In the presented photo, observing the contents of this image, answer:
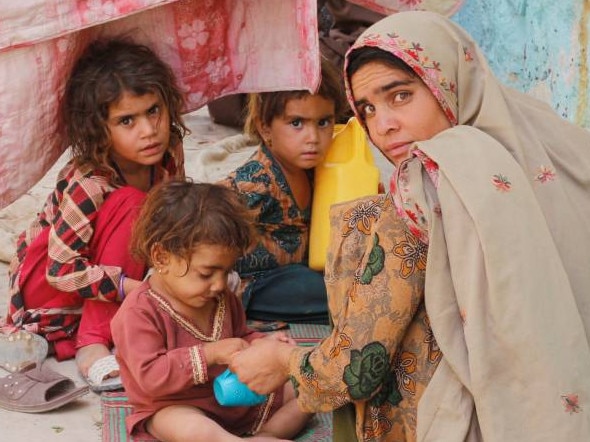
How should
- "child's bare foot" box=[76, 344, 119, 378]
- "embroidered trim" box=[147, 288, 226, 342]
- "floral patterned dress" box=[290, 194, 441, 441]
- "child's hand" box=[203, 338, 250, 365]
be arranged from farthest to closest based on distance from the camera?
1. "child's bare foot" box=[76, 344, 119, 378]
2. "embroidered trim" box=[147, 288, 226, 342]
3. "child's hand" box=[203, 338, 250, 365]
4. "floral patterned dress" box=[290, 194, 441, 441]

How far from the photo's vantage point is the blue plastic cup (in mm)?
3066

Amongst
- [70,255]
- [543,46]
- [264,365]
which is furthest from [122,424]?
[543,46]

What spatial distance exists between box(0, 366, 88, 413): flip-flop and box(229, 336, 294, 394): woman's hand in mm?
845

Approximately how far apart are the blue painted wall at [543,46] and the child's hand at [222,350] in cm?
173

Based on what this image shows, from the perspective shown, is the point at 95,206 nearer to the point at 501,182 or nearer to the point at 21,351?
the point at 21,351

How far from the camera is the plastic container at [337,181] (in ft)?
14.2

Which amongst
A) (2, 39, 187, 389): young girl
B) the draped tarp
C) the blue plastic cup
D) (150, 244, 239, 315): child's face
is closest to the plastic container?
the draped tarp

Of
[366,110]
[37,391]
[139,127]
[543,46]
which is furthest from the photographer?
[543,46]

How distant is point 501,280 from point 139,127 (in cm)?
196

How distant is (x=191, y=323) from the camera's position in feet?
11.0

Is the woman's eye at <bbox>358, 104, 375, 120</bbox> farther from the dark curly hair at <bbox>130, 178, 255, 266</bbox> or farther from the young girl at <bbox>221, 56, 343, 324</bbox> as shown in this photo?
the young girl at <bbox>221, 56, 343, 324</bbox>

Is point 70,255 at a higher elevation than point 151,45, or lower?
lower

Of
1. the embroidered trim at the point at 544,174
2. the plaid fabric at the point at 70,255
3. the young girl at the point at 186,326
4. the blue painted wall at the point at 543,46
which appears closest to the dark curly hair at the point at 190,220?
the young girl at the point at 186,326

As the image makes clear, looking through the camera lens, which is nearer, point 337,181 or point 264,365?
point 264,365
